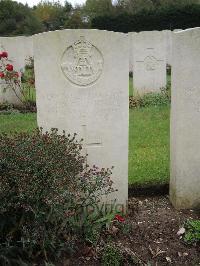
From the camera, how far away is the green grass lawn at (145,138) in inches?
210

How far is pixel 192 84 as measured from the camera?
4215mm

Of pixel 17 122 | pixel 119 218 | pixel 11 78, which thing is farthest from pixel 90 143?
pixel 11 78

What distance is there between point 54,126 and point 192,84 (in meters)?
1.40

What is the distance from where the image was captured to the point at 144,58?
10.7 meters

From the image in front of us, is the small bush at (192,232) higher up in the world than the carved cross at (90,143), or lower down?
lower down

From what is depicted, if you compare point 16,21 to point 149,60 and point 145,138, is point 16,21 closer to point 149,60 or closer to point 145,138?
point 149,60

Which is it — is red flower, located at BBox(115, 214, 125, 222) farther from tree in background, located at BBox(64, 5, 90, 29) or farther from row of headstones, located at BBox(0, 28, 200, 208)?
tree in background, located at BBox(64, 5, 90, 29)

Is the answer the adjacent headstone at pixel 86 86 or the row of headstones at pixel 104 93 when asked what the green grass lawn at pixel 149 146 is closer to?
the row of headstones at pixel 104 93

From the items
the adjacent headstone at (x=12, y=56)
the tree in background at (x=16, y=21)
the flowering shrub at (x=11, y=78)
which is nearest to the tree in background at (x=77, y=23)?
the tree in background at (x=16, y=21)

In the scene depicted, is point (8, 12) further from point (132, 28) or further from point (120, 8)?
point (132, 28)

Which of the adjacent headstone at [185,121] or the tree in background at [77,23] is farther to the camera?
the tree in background at [77,23]

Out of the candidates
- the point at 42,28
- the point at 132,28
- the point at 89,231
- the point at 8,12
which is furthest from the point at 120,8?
the point at 89,231

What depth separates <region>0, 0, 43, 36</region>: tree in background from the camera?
32469mm

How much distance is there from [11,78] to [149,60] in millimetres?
3406
